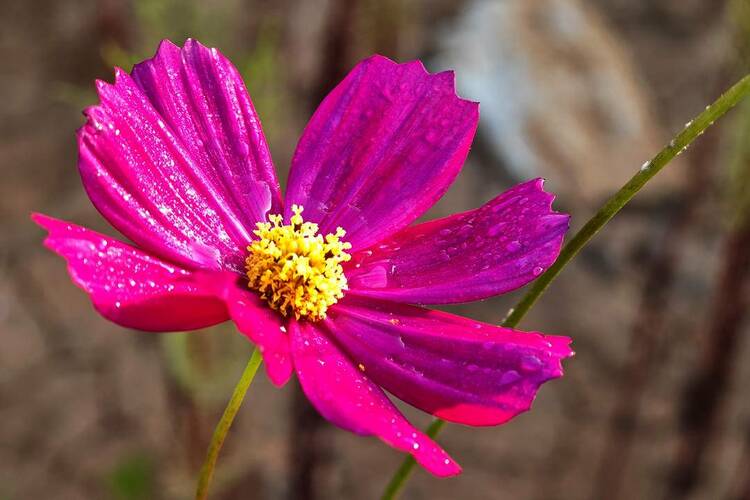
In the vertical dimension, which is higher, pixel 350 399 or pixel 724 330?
pixel 724 330

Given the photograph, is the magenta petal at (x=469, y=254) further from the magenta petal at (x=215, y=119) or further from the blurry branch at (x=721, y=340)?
the blurry branch at (x=721, y=340)

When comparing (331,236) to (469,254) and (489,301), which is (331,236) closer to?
(469,254)

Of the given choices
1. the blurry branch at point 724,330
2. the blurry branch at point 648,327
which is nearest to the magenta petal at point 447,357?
the blurry branch at point 724,330

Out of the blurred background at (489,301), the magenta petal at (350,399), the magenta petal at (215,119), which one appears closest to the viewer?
the magenta petal at (350,399)

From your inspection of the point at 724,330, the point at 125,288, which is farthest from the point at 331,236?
the point at 724,330

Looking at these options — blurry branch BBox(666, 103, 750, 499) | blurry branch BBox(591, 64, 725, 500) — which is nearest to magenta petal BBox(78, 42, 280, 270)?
blurry branch BBox(666, 103, 750, 499)

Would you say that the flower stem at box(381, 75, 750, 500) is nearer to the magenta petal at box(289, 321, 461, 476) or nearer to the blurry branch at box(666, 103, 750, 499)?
the magenta petal at box(289, 321, 461, 476)
